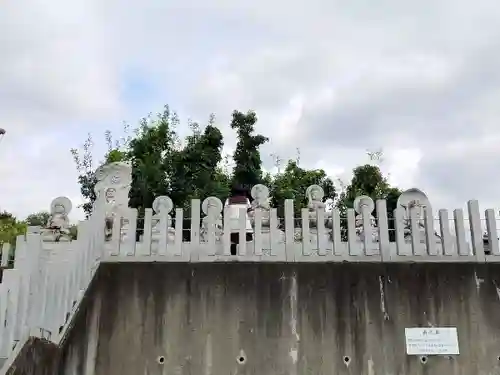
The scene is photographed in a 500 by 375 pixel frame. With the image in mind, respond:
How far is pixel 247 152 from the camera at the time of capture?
44.6 ft

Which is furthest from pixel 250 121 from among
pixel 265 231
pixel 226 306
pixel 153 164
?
pixel 226 306

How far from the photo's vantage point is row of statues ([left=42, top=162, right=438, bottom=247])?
6434 millimetres

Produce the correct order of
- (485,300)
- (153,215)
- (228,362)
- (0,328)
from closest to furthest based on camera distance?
(0,328), (228,362), (485,300), (153,215)

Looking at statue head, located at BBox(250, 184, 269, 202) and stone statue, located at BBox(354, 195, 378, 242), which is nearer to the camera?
stone statue, located at BBox(354, 195, 378, 242)

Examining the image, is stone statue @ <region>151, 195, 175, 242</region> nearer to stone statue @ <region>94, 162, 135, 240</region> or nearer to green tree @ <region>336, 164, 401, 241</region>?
stone statue @ <region>94, 162, 135, 240</region>

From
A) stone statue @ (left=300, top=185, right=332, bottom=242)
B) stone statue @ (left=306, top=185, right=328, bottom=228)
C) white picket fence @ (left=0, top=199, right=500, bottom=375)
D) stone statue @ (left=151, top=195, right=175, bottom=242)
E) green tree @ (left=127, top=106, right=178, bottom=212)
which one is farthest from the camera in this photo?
green tree @ (left=127, top=106, right=178, bottom=212)

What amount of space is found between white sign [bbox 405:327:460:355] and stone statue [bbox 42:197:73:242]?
4.09 metres

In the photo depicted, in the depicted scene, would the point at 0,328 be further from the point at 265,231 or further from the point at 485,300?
the point at 485,300

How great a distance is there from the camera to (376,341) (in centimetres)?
571

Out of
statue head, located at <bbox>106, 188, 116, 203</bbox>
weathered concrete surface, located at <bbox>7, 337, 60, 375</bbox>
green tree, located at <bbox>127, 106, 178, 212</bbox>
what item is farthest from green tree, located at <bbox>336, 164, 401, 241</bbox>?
weathered concrete surface, located at <bbox>7, 337, 60, 375</bbox>

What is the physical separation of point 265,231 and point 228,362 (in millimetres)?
1711

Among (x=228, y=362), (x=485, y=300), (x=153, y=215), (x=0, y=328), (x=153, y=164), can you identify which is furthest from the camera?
(x=153, y=164)

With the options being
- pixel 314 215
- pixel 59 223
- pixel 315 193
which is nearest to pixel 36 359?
pixel 59 223

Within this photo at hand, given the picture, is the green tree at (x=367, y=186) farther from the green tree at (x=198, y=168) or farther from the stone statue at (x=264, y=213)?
the stone statue at (x=264, y=213)
